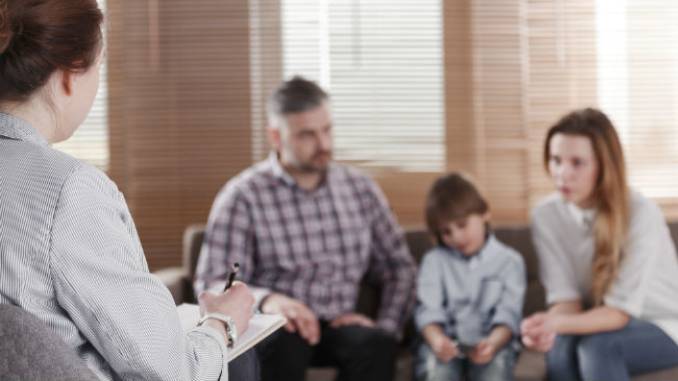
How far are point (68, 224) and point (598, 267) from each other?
1869 millimetres

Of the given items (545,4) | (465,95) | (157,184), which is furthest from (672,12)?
(157,184)

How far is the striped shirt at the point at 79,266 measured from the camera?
1.20 meters

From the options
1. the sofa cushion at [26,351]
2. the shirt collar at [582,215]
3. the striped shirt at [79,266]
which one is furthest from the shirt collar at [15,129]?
the shirt collar at [582,215]

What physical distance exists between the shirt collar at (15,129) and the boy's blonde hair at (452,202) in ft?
5.26

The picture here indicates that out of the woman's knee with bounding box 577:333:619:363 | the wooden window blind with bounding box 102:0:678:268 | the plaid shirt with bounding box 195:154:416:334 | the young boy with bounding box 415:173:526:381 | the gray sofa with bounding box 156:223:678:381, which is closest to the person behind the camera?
the woman's knee with bounding box 577:333:619:363

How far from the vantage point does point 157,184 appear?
3508 mm

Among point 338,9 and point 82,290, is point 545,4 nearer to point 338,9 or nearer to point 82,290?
point 338,9

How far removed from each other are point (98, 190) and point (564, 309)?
1.81m

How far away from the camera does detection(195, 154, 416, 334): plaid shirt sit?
2.91 meters

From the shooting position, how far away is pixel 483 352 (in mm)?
2514

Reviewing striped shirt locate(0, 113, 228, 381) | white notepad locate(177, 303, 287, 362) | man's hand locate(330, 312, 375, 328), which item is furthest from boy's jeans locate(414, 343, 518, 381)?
striped shirt locate(0, 113, 228, 381)

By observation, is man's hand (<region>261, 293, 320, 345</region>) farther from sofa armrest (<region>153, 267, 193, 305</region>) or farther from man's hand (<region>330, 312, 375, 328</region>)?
sofa armrest (<region>153, 267, 193, 305</region>)

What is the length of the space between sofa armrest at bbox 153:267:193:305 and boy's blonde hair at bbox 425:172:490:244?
874 millimetres

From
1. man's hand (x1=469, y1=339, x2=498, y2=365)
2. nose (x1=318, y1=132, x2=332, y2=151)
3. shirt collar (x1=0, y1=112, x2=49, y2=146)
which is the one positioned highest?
shirt collar (x1=0, y1=112, x2=49, y2=146)
